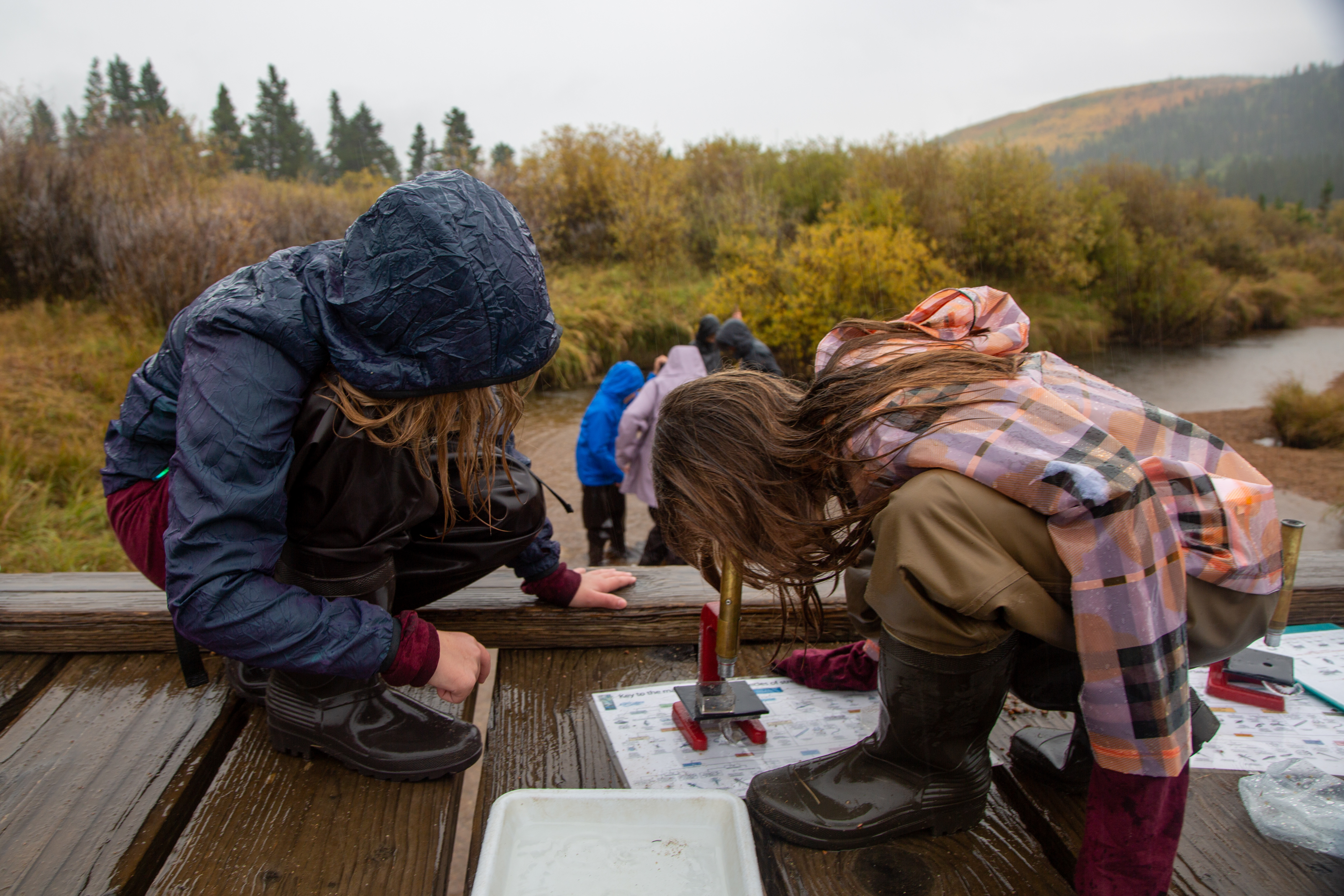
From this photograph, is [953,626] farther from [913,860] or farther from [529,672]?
[529,672]

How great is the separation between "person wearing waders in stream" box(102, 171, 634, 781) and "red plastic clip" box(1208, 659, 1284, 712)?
1.47 meters

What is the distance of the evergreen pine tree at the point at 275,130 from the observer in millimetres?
35312

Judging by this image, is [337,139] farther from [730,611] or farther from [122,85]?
[730,611]

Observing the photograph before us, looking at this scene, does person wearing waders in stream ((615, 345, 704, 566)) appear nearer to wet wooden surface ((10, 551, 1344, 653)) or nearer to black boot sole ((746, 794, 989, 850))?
wet wooden surface ((10, 551, 1344, 653))

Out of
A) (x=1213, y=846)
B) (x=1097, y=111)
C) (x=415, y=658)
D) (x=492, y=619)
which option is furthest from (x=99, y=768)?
(x=1097, y=111)

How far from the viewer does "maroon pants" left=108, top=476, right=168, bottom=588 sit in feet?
4.32

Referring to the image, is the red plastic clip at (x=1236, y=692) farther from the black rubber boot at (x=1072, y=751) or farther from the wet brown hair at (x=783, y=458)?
the wet brown hair at (x=783, y=458)

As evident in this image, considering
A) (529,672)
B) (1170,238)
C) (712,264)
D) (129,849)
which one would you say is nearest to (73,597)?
(129,849)

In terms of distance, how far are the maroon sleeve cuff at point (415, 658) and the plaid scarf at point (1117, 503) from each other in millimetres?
727

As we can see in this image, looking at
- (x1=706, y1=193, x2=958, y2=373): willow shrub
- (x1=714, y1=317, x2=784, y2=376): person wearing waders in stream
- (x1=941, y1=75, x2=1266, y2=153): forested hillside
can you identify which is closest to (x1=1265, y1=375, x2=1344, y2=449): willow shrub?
(x1=706, y1=193, x2=958, y2=373): willow shrub

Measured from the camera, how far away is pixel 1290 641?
1.81 metres

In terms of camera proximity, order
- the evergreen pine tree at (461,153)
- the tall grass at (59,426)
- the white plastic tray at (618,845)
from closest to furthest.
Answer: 1. the white plastic tray at (618,845)
2. the tall grass at (59,426)
3. the evergreen pine tree at (461,153)

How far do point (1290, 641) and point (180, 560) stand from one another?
2.28 meters

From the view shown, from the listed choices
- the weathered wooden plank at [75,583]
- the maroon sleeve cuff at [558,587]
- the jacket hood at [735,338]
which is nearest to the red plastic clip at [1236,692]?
the maroon sleeve cuff at [558,587]
